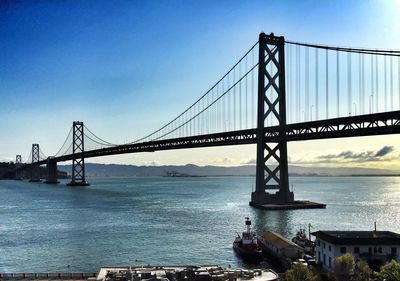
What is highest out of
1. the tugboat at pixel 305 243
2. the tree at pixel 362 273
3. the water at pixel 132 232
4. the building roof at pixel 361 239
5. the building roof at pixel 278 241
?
the building roof at pixel 361 239

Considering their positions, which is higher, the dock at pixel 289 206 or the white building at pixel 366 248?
the white building at pixel 366 248

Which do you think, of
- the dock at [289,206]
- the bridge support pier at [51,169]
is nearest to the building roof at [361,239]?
the dock at [289,206]

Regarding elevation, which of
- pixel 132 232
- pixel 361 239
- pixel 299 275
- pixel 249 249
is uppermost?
pixel 361 239

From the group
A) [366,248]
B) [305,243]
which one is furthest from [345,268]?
[305,243]

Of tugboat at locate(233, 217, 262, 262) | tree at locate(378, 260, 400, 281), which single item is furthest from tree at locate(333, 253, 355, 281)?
tugboat at locate(233, 217, 262, 262)

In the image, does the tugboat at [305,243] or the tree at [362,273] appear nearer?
the tree at [362,273]

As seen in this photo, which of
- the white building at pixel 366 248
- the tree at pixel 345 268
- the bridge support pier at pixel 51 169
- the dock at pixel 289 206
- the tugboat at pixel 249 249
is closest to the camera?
the tree at pixel 345 268

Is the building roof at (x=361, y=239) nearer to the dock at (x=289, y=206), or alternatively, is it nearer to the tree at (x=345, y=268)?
the tree at (x=345, y=268)

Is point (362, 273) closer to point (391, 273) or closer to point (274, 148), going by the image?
point (391, 273)

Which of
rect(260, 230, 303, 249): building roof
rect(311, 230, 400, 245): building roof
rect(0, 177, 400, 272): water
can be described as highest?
rect(311, 230, 400, 245): building roof

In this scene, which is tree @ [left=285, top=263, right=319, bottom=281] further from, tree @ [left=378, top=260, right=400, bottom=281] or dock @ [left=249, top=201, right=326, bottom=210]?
dock @ [left=249, top=201, right=326, bottom=210]

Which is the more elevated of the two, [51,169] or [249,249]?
[51,169]

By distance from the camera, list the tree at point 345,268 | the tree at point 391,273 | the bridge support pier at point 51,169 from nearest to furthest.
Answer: the tree at point 391,273 → the tree at point 345,268 → the bridge support pier at point 51,169

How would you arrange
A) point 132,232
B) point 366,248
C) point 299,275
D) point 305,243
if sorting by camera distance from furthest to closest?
1. point 132,232
2. point 305,243
3. point 366,248
4. point 299,275
